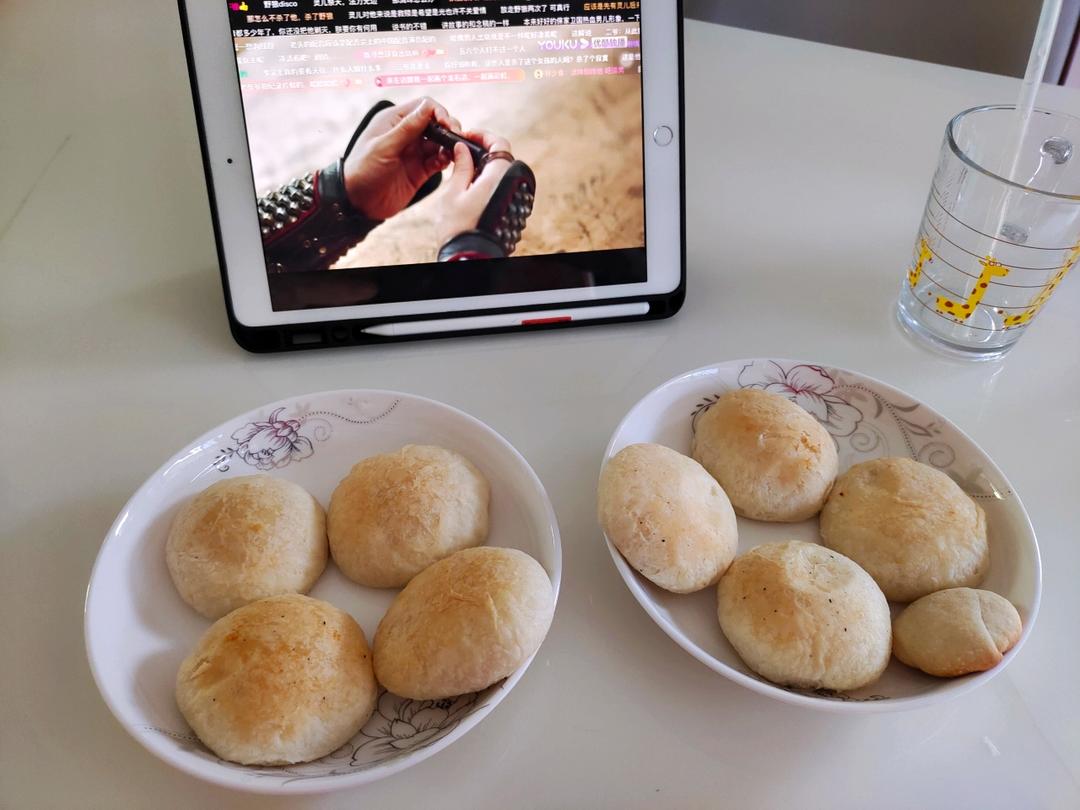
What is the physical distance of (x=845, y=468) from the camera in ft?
2.11

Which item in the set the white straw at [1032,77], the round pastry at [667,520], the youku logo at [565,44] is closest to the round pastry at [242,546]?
the round pastry at [667,520]

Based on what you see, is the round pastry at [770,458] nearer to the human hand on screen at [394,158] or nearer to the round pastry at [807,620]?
the round pastry at [807,620]

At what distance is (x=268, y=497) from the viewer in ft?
1.84

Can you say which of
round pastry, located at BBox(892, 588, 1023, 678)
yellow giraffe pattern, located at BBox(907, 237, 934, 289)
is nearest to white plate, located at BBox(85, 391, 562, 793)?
round pastry, located at BBox(892, 588, 1023, 678)

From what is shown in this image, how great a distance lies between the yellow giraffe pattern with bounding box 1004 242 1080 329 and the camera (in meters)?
0.69

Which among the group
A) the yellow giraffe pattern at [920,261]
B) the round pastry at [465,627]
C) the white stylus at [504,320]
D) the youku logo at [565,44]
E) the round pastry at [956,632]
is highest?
the youku logo at [565,44]

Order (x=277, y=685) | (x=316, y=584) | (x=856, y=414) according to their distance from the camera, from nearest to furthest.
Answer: (x=277, y=685)
(x=316, y=584)
(x=856, y=414)

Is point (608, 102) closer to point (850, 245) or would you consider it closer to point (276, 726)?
point (850, 245)

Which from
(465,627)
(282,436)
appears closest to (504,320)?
(282,436)

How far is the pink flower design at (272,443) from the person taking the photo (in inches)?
24.6

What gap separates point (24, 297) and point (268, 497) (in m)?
0.41

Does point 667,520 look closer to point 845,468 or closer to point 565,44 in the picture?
point 845,468

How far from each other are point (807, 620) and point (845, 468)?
0.20m

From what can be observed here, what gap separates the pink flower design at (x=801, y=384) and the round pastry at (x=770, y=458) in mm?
58
